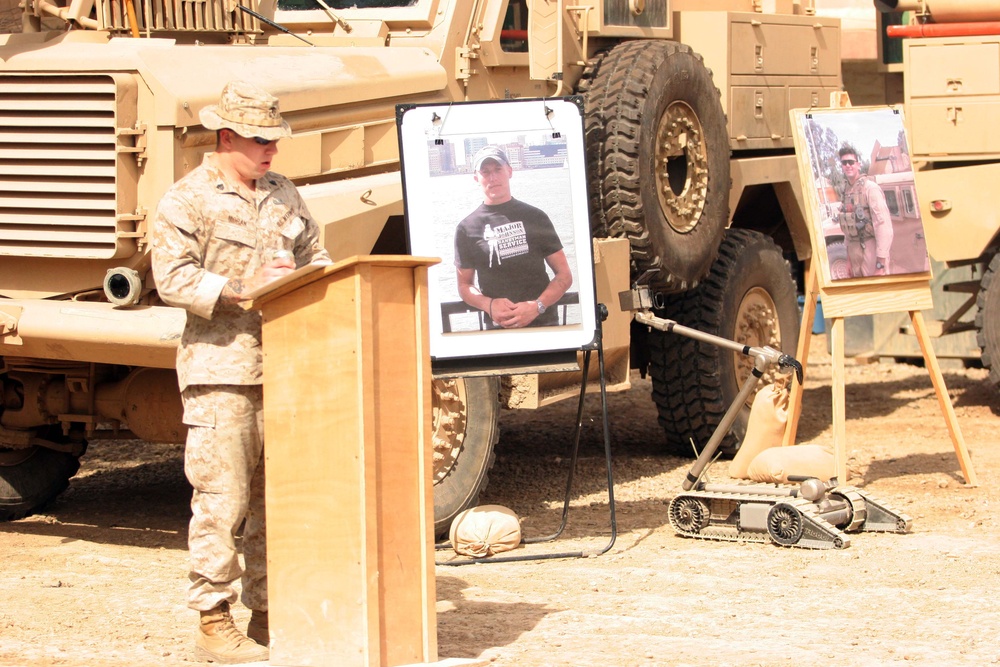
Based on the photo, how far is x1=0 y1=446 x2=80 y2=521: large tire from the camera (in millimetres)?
7520

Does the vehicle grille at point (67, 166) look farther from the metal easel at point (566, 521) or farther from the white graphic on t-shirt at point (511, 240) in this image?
the metal easel at point (566, 521)

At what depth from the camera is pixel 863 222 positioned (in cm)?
772

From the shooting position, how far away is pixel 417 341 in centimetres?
462

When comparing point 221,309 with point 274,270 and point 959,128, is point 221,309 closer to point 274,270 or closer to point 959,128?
point 274,270

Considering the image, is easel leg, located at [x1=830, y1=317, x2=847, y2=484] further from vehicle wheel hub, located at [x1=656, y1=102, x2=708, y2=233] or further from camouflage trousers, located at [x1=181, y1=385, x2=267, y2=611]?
camouflage trousers, located at [x1=181, y1=385, x2=267, y2=611]

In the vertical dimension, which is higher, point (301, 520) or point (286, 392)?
point (286, 392)

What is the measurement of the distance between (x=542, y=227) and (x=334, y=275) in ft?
7.52

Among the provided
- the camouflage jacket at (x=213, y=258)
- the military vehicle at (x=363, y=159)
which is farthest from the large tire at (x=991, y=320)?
the camouflage jacket at (x=213, y=258)

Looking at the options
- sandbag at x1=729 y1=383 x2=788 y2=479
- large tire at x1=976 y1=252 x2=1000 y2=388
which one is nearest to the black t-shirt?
sandbag at x1=729 y1=383 x2=788 y2=479

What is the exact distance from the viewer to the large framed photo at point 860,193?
7641mm

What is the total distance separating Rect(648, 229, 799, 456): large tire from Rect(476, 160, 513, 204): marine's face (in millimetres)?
2201

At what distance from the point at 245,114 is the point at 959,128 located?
250 inches

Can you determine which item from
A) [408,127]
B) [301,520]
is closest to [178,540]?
[408,127]

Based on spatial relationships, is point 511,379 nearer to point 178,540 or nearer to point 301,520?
point 178,540
